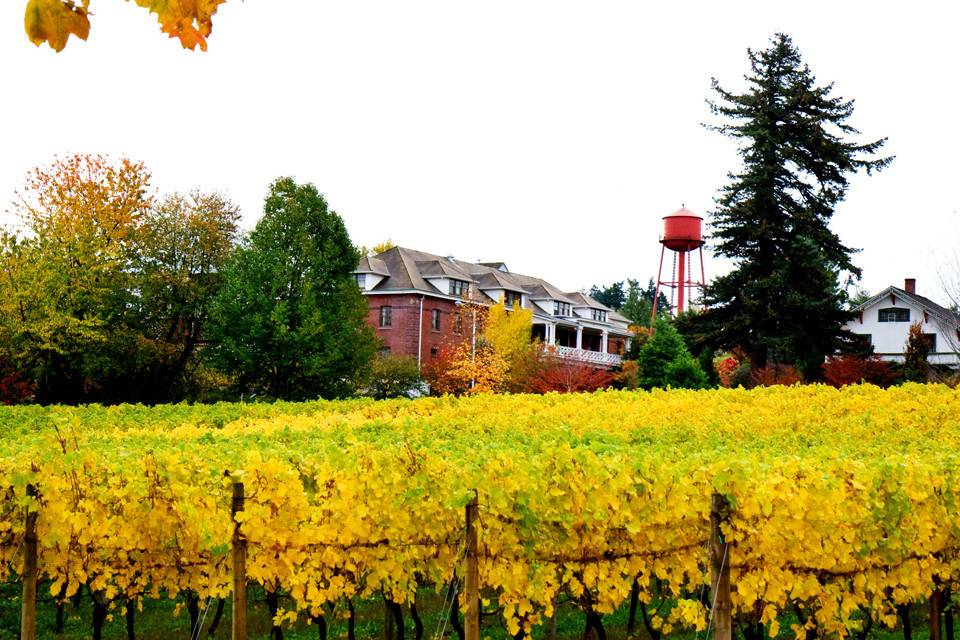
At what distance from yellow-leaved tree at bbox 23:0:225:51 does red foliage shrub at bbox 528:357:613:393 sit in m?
37.7

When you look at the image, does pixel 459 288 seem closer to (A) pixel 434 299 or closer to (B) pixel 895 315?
(A) pixel 434 299

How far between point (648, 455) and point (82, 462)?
14.5 ft

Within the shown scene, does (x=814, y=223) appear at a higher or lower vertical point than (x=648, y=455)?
higher

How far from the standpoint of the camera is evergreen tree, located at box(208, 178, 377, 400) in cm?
3434

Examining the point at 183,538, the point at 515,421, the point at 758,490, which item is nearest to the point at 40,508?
the point at 183,538

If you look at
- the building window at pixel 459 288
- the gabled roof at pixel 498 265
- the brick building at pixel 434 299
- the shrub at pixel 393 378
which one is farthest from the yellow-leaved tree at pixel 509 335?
the gabled roof at pixel 498 265

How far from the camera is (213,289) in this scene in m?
39.2

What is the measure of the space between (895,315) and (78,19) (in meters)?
57.5

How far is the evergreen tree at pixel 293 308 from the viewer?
34.3m

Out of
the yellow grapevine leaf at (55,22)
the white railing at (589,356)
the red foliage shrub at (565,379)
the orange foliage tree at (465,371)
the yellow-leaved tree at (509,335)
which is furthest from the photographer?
the white railing at (589,356)

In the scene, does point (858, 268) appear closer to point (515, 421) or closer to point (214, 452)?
point (515, 421)

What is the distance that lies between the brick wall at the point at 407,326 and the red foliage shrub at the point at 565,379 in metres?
7.88

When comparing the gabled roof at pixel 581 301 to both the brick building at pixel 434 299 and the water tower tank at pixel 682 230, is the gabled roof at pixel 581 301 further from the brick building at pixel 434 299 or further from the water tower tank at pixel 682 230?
the water tower tank at pixel 682 230

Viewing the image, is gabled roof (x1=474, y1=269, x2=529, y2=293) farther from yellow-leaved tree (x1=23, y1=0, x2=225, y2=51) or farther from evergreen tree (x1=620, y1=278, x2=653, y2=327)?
yellow-leaved tree (x1=23, y1=0, x2=225, y2=51)
